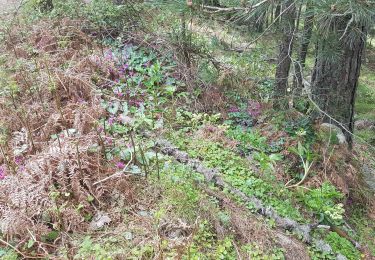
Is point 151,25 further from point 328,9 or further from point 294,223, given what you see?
point 294,223

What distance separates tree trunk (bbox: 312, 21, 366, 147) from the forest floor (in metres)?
0.33

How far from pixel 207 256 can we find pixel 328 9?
2042 millimetres

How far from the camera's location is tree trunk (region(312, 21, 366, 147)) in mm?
3730

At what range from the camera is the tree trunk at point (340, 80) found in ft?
12.2

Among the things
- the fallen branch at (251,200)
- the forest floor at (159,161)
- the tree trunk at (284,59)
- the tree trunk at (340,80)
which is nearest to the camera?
the forest floor at (159,161)

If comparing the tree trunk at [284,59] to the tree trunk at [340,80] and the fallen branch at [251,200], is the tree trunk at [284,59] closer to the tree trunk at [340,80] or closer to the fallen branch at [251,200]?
the tree trunk at [340,80]

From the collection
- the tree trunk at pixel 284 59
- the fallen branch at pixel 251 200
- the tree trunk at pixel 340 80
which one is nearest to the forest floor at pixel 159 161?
the fallen branch at pixel 251 200

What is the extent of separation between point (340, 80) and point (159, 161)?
7.41 ft

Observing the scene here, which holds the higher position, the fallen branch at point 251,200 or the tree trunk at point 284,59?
the tree trunk at point 284,59

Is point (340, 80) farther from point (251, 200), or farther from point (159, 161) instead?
point (159, 161)

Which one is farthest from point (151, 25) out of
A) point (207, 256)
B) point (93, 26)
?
point (207, 256)

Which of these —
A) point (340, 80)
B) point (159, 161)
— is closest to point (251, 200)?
point (159, 161)

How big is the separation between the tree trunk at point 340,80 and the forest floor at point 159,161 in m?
0.33

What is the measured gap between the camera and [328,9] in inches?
99.8
